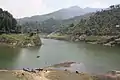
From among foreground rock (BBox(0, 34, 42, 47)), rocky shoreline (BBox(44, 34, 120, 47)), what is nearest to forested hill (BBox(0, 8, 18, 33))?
foreground rock (BBox(0, 34, 42, 47))

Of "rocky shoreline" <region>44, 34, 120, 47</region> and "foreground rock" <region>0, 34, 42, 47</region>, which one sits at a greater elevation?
"foreground rock" <region>0, 34, 42, 47</region>

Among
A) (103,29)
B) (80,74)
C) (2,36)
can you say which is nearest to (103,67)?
(80,74)

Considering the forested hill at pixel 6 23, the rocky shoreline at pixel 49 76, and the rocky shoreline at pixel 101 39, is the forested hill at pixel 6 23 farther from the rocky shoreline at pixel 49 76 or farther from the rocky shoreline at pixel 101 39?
the rocky shoreline at pixel 49 76

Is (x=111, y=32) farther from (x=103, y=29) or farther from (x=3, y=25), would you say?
(x=3, y=25)

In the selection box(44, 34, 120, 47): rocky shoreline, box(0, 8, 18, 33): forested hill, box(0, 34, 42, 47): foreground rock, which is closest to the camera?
box(0, 34, 42, 47): foreground rock

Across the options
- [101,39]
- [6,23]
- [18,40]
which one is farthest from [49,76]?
[101,39]

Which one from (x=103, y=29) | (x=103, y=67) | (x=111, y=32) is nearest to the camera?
(x=103, y=67)

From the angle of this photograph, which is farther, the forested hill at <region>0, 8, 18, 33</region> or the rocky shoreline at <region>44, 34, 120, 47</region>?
the rocky shoreline at <region>44, 34, 120, 47</region>

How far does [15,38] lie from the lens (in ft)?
414

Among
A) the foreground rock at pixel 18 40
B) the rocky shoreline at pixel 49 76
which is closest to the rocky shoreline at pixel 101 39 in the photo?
the foreground rock at pixel 18 40

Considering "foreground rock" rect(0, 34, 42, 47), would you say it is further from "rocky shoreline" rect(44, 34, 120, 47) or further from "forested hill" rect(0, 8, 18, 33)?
"rocky shoreline" rect(44, 34, 120, 47)

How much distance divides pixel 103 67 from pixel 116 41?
268 ft

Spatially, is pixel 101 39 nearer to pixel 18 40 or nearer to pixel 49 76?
pixel 18 40

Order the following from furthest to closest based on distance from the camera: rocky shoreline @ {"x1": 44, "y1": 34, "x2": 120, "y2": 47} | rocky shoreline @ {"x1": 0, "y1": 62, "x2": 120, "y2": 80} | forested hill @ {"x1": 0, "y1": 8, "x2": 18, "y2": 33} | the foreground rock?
rocky shoreline @ {"x1": 44, "y1": 34, "x2": 120, "y2": 47} < forested hill @ {"x1": 0, "y1": 8, "x2": 18, "y2": 33} < the foreground rock < rocky shoreline @ {"x1": 0, "y1": 62, "x2": 120, "y2": 80}
